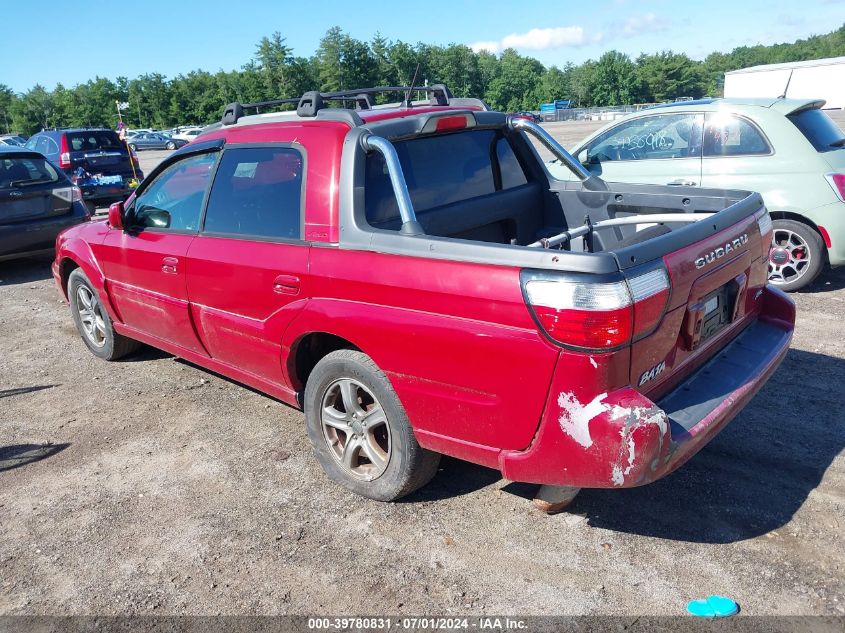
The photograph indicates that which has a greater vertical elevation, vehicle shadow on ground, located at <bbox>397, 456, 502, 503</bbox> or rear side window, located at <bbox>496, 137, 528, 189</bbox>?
rear side window, located at <bbox>496, 137, 528, 189</bbox>

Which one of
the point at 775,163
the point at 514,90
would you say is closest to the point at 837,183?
the point at 775,163

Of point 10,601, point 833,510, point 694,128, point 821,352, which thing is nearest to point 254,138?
point 10,601

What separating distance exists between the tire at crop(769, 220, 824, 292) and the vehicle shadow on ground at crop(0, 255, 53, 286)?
8932mm

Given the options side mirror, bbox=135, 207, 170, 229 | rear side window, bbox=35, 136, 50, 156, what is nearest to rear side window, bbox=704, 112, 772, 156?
side mirror, bbox=135, 207, 170, 229

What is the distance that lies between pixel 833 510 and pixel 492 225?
2325 millimetres

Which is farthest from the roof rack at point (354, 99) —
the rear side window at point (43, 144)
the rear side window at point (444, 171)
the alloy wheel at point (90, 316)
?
the rear side window at point (43, 144)

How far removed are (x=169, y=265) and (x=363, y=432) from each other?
6.09 ft

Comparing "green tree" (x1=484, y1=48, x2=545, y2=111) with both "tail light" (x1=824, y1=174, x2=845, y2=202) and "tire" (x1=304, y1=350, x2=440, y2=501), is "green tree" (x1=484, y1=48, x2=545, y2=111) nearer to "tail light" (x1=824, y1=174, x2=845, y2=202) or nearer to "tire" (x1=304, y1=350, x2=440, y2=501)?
"tail light" (x1=824, y1=174, x2=845, y2=202)

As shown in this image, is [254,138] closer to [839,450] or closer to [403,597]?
[403,597]

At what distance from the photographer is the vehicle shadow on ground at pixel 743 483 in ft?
10.5

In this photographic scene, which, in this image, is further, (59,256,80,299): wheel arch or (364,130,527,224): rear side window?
(59,256,80,299): wheel arch

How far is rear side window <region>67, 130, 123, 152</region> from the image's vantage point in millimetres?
14570

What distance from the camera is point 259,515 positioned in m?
Answer: 3.48

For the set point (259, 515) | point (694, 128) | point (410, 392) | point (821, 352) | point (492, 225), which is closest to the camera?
point (410, 392)
